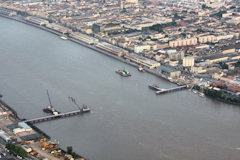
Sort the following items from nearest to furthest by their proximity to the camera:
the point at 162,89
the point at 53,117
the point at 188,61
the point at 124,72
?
the point at 53,117, the point at 162,89, the point at 124,72, the point at 188,61

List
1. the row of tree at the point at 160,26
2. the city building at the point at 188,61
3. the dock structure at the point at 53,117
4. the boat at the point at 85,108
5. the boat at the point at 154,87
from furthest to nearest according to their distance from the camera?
the row of tree at the point at 160,26
the city building at the point at 188,61
the boat at the point at 154,87
the boat at the point at 85,108
the dock structure at the point at 53,117

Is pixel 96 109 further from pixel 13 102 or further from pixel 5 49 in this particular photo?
pixel 5 49

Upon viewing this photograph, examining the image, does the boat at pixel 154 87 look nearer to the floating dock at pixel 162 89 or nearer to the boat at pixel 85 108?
the floating dock at pixel 162 89

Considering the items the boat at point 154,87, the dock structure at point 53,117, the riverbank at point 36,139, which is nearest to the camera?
the riverbank at point 36,139

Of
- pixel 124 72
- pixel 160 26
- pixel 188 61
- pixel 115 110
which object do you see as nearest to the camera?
pixel 115 110

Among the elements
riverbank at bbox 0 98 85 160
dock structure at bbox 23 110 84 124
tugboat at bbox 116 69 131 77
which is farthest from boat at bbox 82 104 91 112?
tugboat at bbox 116 69 131 77

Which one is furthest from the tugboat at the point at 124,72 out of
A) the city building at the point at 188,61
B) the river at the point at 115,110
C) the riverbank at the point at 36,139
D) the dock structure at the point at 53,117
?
the riverbank at the point at 36,139

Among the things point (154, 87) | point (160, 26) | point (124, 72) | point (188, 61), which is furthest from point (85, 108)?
point (160, 26)

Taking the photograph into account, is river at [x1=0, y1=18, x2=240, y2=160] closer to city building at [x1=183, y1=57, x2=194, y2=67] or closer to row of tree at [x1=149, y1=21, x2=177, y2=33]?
city building at [x1=183, y1=57, x2=194, y2=67]

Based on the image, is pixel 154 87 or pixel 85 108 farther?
pixel 154 87

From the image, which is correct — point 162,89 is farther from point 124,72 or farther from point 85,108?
point 85,108
